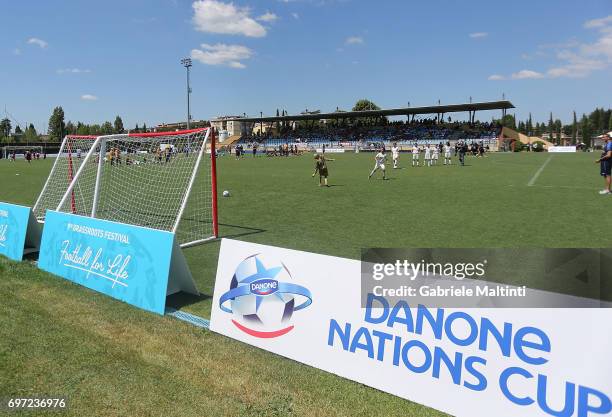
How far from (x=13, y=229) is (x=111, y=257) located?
129 inches

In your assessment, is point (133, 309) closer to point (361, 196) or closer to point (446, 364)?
point (446, 364)

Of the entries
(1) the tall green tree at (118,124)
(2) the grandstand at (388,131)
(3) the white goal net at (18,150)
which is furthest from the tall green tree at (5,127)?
(2) the grandstand at (388,131)

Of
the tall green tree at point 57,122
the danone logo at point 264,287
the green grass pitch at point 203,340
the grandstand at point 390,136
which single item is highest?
the tall green tree at point 57,122

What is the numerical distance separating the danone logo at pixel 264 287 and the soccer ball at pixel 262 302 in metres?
0.03

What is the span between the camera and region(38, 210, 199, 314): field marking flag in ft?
17.4

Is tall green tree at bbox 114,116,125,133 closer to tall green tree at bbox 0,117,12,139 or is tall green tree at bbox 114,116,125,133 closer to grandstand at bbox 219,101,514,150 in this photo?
tall green tree at bbox 0,117,12,139

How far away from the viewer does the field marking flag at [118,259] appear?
17.4 feet

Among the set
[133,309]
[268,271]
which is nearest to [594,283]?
[268,271]

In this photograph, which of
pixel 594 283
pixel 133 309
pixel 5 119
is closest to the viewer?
pixel 133 309

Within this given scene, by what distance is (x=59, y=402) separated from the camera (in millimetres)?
Answer: 3406

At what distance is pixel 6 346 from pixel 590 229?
10316mm

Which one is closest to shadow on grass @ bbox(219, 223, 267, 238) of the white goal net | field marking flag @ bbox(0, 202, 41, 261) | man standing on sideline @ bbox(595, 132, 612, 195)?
field marking flag @ bbox(0, 202, 41, 261)

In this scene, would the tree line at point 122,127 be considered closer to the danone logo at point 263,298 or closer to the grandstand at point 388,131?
the grandstand at point 388,131
